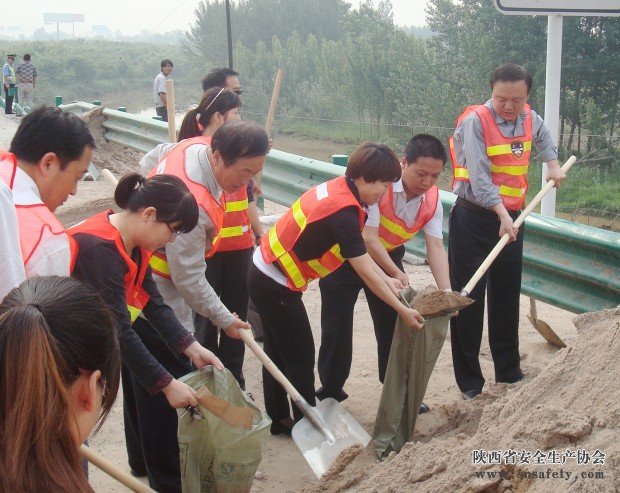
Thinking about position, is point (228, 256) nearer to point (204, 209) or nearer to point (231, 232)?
point (231, 232)

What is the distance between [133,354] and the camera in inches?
115

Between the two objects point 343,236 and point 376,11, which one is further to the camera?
point 376,11

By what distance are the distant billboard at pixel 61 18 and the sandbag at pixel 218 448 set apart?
420 feet

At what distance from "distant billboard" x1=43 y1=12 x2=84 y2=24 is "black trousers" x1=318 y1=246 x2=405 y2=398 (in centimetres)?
12701

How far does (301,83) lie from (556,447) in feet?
67.6

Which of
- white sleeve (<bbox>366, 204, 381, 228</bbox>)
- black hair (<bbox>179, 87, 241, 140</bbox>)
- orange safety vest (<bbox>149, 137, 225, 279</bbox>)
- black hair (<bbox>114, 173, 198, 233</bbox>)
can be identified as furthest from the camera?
black hair (<bbox>179, 87, 241, 140</bbox>)

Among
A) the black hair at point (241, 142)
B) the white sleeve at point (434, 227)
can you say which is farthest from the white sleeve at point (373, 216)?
the black hair at point (241, 142)

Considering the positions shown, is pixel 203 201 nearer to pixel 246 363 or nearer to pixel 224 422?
pixel 224 422

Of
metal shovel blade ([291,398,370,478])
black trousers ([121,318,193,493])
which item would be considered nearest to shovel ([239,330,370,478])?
metal shovel blade ([291,398,370,478])

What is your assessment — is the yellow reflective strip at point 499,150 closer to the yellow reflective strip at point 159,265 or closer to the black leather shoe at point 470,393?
the black leather shoe at point 470,393

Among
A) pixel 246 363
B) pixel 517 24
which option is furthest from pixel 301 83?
pixel 246 363

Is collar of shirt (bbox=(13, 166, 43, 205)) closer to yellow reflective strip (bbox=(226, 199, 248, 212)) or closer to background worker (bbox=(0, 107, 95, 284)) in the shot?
background worker (bbox=(0, 107, 95, 284))

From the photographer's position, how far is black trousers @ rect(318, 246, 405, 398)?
418 cm

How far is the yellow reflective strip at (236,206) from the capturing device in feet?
14.3
